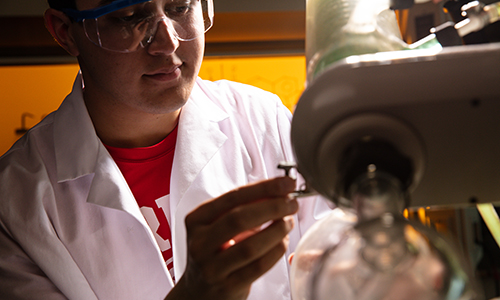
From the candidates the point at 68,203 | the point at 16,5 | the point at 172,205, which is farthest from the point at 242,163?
the point at 16,5

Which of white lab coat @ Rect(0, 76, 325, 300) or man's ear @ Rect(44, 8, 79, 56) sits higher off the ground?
man's ear @ Rect(44, 8, 79, 56)

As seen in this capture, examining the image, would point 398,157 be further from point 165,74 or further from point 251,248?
point 165,74

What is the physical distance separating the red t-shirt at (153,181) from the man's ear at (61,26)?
33 centimetres

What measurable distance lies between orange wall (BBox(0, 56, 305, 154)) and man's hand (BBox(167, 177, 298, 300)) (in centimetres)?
194

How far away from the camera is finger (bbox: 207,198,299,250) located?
0.57 meters

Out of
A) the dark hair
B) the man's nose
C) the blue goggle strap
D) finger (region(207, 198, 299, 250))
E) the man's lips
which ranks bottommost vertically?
finger (region(207, 198, 299, 250))

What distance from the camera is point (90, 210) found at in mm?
1182

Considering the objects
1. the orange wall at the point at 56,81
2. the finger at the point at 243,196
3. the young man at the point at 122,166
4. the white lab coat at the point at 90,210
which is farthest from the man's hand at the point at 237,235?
the orange wall at the point at 56,81

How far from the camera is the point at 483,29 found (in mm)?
665

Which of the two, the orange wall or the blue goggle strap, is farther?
the orange wall

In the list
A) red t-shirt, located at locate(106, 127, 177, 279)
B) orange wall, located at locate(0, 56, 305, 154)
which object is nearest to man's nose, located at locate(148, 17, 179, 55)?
red t-shirt, located at locate(106, 127, 177, 279)

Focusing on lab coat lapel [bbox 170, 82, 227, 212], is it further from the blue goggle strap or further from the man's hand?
the man's hand

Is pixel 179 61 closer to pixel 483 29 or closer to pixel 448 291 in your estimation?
pixel 483 29

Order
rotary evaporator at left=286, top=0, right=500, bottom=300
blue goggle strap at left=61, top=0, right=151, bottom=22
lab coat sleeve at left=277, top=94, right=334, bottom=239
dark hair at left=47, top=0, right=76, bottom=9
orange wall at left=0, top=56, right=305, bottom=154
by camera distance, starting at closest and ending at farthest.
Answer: rotary evaporator at left=286, top=0, right=500, bottom=300
blue goggle strap at left=61, top=0, right=151, bottom=22
dark hair at left=47, top=0, right=76, bottom=9
lab coat sleeve at left=277, top=94, right=334, bottom=239
orange wall at left=0, top=56, right=305, bottom=154
